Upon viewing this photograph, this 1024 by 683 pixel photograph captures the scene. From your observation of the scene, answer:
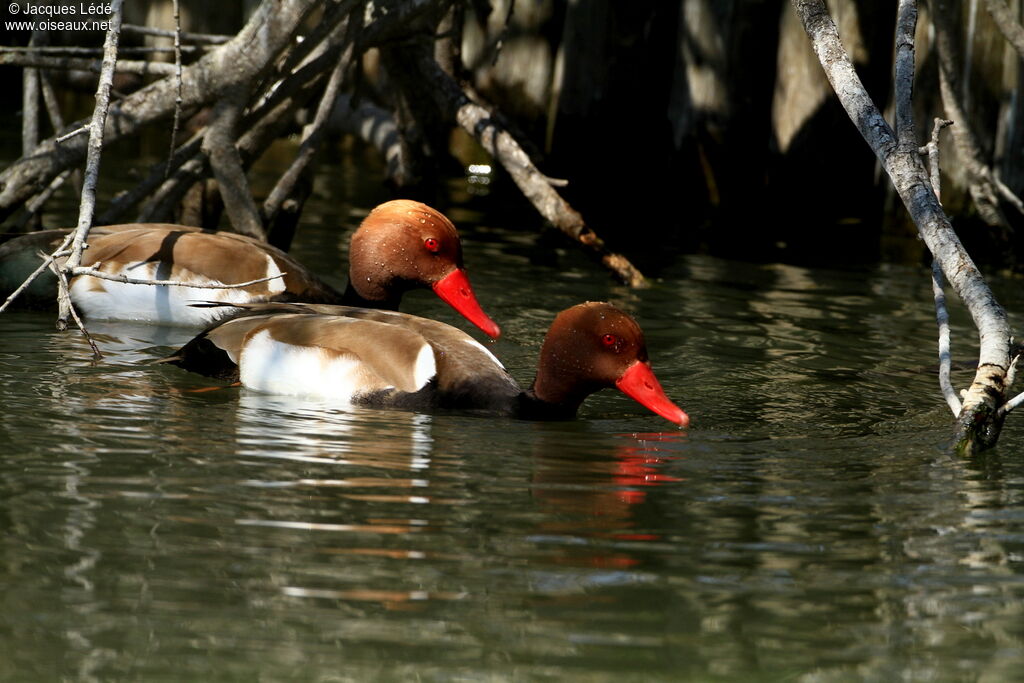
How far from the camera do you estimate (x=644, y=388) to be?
6266 mm

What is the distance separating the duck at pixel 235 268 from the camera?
25.0 ft

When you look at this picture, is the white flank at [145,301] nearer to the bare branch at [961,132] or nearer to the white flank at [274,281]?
the white flank at [274,281]

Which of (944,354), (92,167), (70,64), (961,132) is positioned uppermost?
(70,64)

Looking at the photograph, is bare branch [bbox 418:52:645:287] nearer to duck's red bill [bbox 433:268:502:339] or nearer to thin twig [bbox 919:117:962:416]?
duck's red bill [bbox 433:268:502:339]

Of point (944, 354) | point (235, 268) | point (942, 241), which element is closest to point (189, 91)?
point (235, 268)

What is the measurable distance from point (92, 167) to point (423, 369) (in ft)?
5.10

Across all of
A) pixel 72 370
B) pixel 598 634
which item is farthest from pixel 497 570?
pixel 72 370

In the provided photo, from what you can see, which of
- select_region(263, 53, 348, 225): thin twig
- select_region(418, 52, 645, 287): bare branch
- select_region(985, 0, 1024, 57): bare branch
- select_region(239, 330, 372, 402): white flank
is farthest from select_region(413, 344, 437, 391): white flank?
select_region(985, 0, 1024, 57): bare branch

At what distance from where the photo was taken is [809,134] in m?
11.7

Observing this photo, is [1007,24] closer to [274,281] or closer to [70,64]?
[274,281]

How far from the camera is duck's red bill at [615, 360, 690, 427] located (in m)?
6.21

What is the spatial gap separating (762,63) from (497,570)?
334 inches

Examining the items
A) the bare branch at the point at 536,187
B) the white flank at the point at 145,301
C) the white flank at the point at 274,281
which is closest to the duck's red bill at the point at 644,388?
the white flank at the point at 274,281

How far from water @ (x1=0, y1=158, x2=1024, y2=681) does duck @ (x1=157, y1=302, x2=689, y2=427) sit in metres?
0.12
